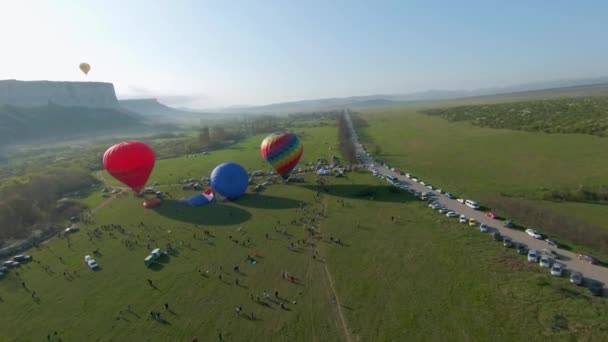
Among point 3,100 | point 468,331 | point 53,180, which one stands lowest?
point 468,331

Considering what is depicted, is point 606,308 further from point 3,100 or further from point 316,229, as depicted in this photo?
point 3,100

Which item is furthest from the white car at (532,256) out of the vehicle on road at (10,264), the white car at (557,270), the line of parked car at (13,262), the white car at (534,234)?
the vehicle on road at (10,264)

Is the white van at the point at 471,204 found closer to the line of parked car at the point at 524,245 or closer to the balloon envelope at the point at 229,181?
the line of parked car at the point at 524,245

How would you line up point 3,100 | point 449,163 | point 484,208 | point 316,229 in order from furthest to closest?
point 3,100, point 449,163, point 484,208, point 316,229

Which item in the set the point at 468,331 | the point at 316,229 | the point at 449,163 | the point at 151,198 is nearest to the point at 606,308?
the point at 468,331

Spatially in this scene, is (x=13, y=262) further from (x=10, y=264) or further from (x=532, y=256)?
(x=532, y=256)

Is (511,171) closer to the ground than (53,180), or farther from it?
closer to the ground

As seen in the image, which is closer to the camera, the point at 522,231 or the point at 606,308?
the point at 606,308

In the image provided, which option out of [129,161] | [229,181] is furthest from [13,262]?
[229,181]
